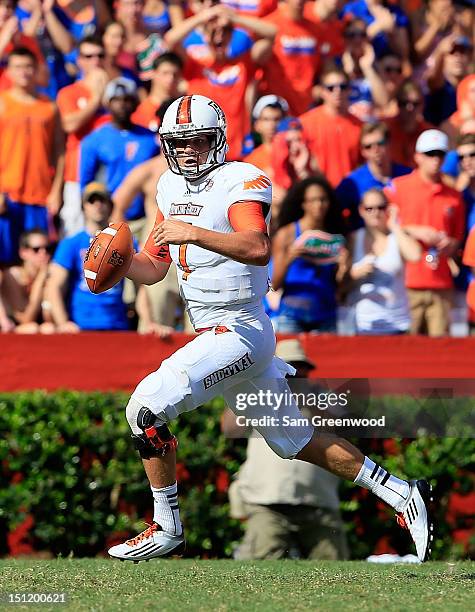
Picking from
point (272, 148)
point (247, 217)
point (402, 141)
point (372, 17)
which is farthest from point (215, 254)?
point (372, 17)

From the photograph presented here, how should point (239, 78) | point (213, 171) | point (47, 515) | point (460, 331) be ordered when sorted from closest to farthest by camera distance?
point (213, 171), point (47, 515), point (460, 331), point (239, 78)

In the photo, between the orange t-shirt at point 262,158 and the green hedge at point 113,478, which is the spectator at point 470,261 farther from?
the orange t-shirt at point 262,158

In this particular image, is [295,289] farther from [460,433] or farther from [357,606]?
[357,606]

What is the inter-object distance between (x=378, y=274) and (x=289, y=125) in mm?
1514

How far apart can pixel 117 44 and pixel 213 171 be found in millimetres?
5429

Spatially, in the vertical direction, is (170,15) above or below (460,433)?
above

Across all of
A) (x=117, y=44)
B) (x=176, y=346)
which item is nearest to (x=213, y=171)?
(x=176, y=346)

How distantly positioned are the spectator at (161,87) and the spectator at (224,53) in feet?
0.83

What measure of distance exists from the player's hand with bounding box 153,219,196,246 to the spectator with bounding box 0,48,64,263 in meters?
5.15

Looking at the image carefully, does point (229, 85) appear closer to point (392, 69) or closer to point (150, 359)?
point (392, 69)


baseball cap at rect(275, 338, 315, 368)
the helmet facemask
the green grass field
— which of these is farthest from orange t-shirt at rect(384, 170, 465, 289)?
the helmet facemask

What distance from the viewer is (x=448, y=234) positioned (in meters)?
10.9

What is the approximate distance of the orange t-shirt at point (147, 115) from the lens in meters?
11.5

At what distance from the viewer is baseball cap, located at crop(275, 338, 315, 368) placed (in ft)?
30.1
